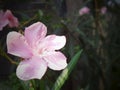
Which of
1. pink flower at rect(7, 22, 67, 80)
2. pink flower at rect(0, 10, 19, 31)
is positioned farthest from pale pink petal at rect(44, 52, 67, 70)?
pink flower at rect(0, 10, 19, 31)

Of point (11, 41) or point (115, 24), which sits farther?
point (115, 24)

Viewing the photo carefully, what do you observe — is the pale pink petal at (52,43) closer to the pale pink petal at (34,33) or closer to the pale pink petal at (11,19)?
the pale pink petal at (34,33)

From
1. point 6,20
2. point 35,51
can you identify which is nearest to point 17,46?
point 35,51

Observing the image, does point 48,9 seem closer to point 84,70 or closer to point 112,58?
point 84,70

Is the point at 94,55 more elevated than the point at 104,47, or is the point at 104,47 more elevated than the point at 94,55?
the point at 94,55

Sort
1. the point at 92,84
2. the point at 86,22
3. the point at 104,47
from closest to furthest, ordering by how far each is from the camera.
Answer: the point at 92,84 < the point at 86,22 < the point at 104,47

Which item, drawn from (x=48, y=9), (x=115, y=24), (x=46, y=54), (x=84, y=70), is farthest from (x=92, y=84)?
(x=46, y=54)

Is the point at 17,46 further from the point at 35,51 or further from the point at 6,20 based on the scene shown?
the point at 6,20

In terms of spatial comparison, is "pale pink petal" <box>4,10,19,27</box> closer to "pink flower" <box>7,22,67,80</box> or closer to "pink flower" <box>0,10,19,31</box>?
"pink flower" <box>0,10,19,31</box>
